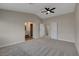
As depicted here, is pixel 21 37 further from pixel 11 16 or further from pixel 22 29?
pixel 11 16

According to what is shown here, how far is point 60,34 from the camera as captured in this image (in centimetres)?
387

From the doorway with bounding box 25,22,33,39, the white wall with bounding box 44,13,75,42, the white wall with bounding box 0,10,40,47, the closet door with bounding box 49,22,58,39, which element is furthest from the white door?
the doorway with bounding box 25,22,33,39

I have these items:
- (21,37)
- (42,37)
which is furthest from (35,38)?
(21,37)

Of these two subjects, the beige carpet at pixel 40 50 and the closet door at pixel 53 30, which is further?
the closet door at pixel 53 30

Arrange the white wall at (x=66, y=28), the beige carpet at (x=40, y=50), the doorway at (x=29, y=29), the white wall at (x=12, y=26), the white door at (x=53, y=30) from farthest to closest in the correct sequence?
the white door at (x=53, y=30) → the doorway at (x=29, y=29) → the white wall at (x=66, y=28) → the white wall at (x=12, y=26) → the beige carpet at (x=40, y=50)

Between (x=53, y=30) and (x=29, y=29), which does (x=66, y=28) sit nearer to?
(x=53, y=30)

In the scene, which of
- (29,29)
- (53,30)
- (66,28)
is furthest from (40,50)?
(66,28)

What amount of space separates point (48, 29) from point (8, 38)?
2185 mm

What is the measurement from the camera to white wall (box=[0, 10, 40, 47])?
282 centimetres

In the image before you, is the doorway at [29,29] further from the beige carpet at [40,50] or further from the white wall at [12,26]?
the beige carpet at [40,50]

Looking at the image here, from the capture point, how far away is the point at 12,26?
321cm

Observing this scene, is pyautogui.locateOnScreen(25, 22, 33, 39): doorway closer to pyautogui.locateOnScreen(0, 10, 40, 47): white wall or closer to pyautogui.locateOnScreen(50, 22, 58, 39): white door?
pyautogui.locateOnScreen(0, 10, 40, 47): white wall

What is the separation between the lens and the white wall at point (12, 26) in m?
2.82

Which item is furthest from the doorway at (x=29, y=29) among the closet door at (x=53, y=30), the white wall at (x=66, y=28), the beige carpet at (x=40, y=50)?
the closet door at (x=53, y=30)
